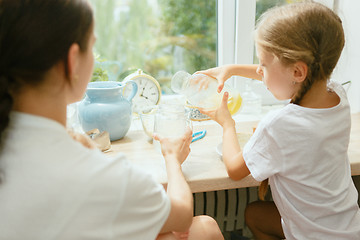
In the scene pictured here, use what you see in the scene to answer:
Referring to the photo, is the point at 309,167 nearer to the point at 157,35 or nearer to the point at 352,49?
the point at 352,49

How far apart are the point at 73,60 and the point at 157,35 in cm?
117

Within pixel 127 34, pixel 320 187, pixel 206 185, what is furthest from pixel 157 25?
pixel 320 187

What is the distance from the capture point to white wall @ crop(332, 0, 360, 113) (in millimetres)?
1547

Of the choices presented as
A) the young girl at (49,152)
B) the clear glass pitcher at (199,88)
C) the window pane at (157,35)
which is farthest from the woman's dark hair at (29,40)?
the window pane at (157,35)

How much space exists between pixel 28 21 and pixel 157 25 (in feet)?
3.90

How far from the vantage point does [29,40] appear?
1.82ft

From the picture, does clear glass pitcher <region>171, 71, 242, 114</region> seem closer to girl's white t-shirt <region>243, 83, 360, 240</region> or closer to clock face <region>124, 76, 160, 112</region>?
Result: clock face <region>124, 76, 160, 112</region>

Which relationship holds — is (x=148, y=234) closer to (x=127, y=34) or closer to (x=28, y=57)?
(x=28, y=57)

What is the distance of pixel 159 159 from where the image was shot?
3.63ft

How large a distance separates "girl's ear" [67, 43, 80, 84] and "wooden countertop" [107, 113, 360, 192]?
1.48 ft

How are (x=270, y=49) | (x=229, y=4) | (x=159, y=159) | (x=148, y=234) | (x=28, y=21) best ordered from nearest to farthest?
1. (x=28, y=21)
2. (x=148, y=234)
3. (x=270, y=49)
4. (x=159, y=159)
5. (x=229, y=4)

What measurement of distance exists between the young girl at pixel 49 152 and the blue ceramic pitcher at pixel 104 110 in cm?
55

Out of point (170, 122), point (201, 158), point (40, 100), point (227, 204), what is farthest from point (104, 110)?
point (227, 204)

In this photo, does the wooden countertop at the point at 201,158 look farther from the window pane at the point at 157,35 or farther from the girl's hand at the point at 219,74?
the window pane at the point at 157,35
